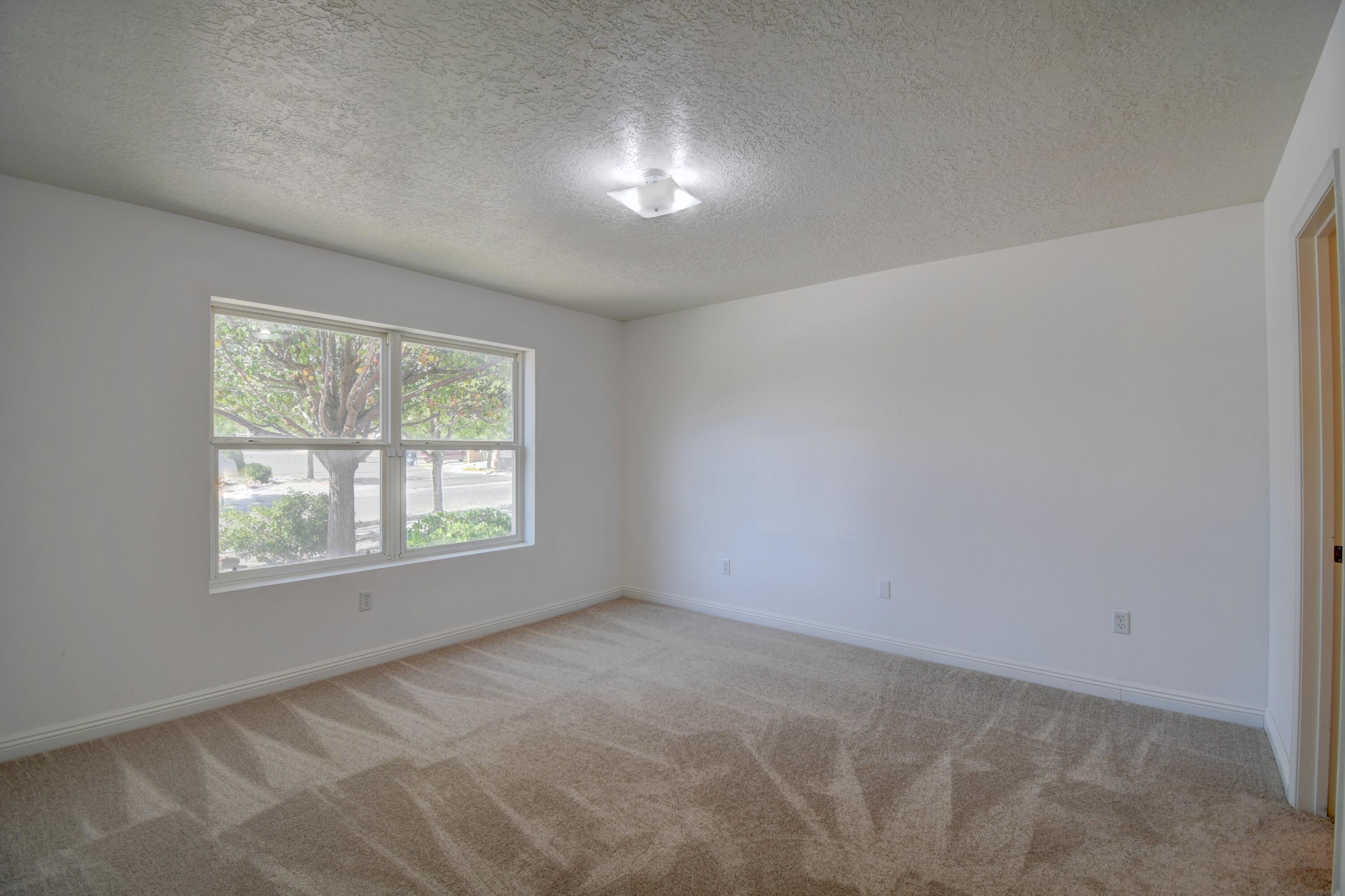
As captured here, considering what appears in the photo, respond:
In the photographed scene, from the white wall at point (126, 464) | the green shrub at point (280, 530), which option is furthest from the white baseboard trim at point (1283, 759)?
the green shrub at point (280, 530)

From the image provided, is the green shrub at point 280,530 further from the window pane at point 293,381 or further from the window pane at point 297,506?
the window pane at point 293,381

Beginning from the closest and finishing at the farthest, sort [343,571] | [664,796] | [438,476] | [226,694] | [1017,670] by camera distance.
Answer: [664,796], [226,694], [1017,670], [343,571], [438,476]

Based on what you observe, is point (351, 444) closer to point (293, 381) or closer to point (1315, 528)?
point (293, 381)

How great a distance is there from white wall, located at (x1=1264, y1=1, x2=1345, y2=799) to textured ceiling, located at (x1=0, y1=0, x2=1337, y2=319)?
11 cm

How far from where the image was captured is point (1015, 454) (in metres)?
3.52

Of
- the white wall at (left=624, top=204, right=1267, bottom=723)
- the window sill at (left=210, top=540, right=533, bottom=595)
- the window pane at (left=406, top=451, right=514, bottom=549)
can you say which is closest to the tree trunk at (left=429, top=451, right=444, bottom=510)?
the window pane at (left=406, top=451, right=514, bottom=549)

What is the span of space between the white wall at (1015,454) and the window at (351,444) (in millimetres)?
1628

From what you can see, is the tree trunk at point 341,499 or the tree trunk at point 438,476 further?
the tree trunk at point 438,476

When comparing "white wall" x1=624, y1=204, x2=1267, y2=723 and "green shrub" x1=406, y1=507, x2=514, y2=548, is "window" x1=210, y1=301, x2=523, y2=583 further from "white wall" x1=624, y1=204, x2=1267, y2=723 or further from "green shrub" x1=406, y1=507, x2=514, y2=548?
"white wall" x1=624, y1=204, x2=1267, y2=723

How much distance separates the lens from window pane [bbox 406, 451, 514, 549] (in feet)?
13.6

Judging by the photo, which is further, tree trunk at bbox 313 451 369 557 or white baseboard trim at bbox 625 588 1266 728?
tree trunk at bbox 313 451 369 557

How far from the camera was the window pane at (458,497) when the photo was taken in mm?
4148

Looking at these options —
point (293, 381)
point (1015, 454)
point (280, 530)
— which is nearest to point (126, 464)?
point (280, 530)

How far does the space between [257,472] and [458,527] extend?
4.43 feet
